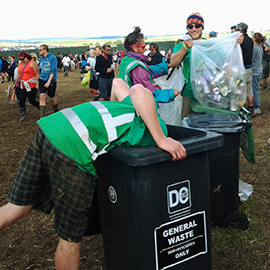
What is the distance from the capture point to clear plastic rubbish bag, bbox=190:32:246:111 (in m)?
2.99

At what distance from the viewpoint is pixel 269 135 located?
17.6ft

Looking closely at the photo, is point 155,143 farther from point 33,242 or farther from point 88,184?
point 33,242

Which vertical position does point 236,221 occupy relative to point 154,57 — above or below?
below

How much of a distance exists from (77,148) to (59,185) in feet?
0.79

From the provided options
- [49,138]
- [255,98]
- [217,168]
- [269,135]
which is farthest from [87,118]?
[255,98]

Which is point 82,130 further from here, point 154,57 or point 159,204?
point 154,57

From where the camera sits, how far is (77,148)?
1.68m

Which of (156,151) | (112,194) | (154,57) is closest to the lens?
(156,151)

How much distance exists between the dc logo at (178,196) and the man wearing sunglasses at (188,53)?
165cm

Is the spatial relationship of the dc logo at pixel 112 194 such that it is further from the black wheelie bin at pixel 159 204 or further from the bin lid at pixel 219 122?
the bin lid at pixel 219 122

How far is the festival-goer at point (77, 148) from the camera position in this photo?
5.49 ft

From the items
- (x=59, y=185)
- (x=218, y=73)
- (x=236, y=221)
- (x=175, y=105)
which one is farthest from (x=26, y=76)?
(x=59, y=185)

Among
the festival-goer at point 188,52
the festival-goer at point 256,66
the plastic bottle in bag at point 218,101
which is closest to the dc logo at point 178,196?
the plastic bottle in bag at point 218,101

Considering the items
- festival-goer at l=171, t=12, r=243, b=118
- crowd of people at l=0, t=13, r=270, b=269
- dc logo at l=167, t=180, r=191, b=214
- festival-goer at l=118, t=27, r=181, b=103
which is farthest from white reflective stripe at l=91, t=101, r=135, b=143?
festival-goer at l=171, t=12, r=243, b=118
